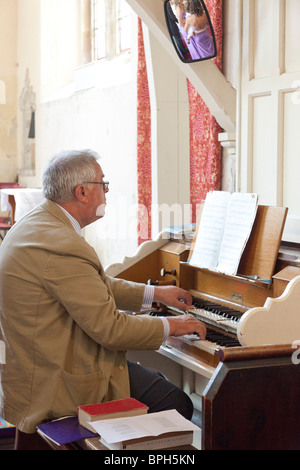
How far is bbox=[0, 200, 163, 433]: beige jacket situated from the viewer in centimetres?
232

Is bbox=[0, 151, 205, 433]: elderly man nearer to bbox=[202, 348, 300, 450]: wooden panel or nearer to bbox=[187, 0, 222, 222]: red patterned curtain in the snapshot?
bbox=[202, 348, 300, 450]: wooden panel

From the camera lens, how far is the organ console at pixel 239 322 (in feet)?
6.14

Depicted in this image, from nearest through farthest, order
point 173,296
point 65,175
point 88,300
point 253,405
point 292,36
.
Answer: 1. point 253,405
2. point 88,300
3. point 65,175
4. point 173,296
5. point 292,36

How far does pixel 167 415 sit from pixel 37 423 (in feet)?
1.54

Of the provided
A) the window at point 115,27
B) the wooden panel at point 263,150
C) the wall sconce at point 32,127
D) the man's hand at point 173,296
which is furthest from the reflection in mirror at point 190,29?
the wall sconce at point 32,127

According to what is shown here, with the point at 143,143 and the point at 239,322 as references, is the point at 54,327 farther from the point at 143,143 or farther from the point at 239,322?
the point at 143,143

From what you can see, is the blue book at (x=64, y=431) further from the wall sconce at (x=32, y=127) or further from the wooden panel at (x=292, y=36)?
the wall sconce at (x=32, y=127)

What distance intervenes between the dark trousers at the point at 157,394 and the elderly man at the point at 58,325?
6.8 inches

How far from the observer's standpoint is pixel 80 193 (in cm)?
251

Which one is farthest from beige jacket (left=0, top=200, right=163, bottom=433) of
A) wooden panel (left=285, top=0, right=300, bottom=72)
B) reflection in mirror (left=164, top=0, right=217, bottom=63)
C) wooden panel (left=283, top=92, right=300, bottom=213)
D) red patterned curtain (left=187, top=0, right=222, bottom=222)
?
red patterned curtain (left=187, top=0, right=222, bottom=222)

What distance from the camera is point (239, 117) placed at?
12.3 ft

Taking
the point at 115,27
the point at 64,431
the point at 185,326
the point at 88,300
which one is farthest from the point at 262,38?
the point at 115,27

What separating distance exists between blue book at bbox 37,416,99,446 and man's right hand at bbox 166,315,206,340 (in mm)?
490

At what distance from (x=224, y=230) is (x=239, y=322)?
722 mm
